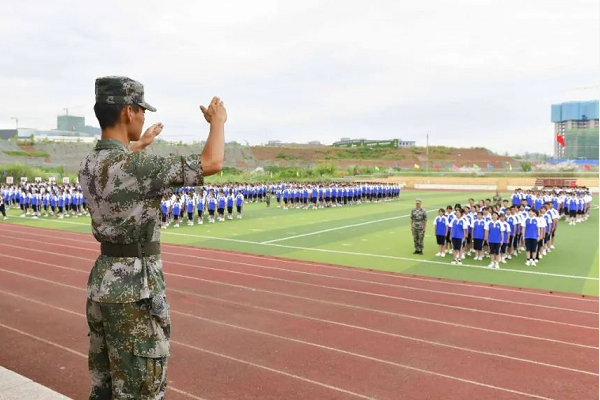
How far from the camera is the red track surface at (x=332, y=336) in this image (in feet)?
17.1

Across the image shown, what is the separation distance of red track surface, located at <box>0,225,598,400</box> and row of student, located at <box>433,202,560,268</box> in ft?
8.30

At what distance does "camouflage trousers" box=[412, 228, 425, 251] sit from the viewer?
13852 mm

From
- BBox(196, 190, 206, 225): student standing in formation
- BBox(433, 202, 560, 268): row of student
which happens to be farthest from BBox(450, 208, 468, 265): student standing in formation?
BBox(196, 190, 206, 225): student standing in formation

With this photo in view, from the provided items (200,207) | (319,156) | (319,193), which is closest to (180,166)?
(200,207)

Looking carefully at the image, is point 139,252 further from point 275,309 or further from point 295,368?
point 275,309

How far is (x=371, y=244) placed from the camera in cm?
1552

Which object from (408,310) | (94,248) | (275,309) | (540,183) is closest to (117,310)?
(275,309)

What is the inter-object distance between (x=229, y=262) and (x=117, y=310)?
33.6ft

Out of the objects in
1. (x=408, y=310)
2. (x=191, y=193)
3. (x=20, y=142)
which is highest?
(x=20, y=142)

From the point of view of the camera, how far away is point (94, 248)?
14.4 m

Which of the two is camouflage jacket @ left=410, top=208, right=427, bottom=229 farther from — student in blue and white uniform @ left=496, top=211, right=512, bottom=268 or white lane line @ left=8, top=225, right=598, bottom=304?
white lane line @ left=8, top=225, right=598, bottom=304

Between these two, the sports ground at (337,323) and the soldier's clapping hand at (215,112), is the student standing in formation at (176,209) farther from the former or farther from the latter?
the soldier's clapping hand at (215,112)

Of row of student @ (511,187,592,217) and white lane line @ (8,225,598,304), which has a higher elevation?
row of student @ (511,187,592,217)

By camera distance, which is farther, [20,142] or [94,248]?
[20,142]
